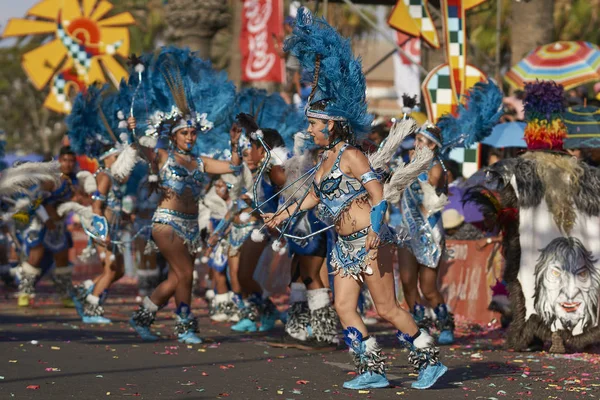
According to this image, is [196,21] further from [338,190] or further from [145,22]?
[145,22]

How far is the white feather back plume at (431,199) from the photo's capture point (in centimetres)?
951

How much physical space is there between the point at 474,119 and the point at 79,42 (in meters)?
16.3

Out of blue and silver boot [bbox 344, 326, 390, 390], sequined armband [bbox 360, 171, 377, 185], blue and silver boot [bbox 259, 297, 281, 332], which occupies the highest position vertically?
sequined armband [bbox 360, 171, 377, 185]

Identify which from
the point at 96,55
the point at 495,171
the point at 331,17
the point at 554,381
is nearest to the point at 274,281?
the point at 495,171

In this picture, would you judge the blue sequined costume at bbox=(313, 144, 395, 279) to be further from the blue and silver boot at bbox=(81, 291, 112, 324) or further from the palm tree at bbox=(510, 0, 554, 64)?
the palm tree at bbox=(510, 0, 554, 64)

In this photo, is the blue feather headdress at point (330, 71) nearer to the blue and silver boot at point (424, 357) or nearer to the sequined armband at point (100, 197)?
the blue and silver boot at point (424, 357)

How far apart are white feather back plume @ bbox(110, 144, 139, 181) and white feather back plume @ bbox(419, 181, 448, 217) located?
8.44 ft

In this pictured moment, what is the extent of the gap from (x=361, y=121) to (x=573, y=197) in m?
2.52

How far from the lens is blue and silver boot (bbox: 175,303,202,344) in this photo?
9562 mm

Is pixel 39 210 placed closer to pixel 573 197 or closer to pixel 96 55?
pixel 573 197

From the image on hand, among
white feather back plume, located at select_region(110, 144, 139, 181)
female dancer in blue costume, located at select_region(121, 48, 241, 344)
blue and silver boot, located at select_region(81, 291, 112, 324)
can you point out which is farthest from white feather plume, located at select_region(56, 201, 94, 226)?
female dancer in blue costume, located at select_region(121, 48, 241, 344)

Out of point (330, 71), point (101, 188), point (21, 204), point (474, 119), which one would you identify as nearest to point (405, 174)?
point (330, 71)

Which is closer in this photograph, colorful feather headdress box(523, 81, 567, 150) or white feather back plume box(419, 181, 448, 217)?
colorful feather headdress box(523, 81, 567, 150)

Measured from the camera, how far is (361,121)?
734 cm
